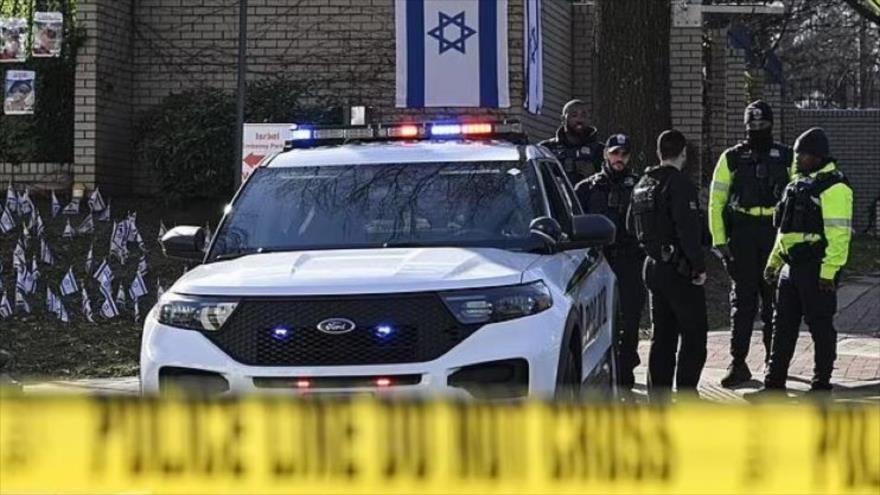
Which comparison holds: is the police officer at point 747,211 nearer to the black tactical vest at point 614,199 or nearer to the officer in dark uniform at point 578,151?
the black tactical vest at point 614,199

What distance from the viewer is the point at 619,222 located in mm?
9180

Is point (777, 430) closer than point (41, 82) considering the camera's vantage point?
Yes

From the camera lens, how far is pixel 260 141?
11.1m

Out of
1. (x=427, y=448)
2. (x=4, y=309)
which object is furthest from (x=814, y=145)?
(x=4, y=309)

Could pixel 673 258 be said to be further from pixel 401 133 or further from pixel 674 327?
pixel 401 133

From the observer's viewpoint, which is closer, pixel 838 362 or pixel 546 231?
pixel 546 231

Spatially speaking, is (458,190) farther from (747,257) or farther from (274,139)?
(274,139)

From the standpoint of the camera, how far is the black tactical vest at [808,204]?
8508 millimetres

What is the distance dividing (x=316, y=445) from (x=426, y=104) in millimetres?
7289

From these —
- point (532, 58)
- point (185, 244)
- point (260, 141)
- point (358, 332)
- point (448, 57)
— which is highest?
point (532, 58)

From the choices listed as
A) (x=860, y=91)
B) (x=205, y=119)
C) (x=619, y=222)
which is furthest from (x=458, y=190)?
(x=860, y=91)

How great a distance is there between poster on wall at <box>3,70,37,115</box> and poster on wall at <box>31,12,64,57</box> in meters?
0.29

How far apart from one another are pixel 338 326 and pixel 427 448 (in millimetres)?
1614

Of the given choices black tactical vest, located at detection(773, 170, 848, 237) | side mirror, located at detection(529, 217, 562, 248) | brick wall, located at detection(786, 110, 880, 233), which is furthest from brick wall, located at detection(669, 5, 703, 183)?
brick wall, located at detection(786, 110, 880, 233)
